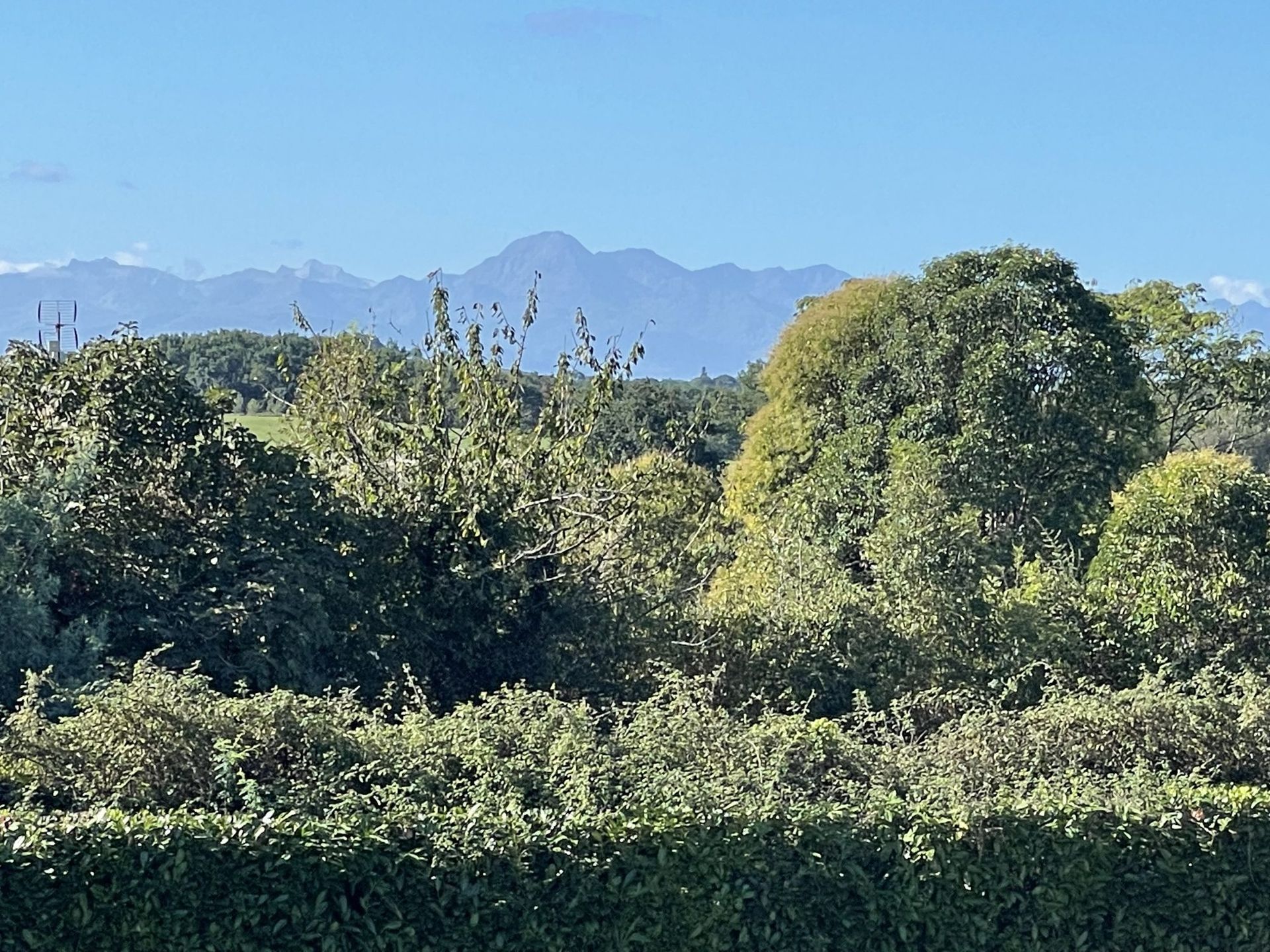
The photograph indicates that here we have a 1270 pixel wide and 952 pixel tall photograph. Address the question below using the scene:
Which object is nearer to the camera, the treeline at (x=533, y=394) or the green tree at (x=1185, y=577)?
the green tree at (x=1185, y=577)

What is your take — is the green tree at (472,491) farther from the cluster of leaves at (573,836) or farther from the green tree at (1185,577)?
the green tree at (1185,577)

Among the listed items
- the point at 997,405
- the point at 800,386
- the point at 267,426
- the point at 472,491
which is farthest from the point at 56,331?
the point at 800,386

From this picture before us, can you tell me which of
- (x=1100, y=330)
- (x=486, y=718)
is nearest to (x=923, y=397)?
(x=1100, y=330)

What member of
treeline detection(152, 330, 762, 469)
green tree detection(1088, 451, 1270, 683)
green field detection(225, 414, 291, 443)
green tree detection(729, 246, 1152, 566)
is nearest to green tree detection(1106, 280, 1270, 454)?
green tree detection(729, 246, 1152, 566)

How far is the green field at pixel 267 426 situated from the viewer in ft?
39.9

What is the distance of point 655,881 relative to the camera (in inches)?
235

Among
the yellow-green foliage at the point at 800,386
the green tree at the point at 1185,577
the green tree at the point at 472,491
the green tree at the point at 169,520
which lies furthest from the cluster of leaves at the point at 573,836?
the yellow-green foliage at the point at 800,386

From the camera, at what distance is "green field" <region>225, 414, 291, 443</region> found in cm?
1216

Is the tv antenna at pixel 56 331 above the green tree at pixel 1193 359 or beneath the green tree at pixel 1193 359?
Answer: beneath

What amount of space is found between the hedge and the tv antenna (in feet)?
20.9

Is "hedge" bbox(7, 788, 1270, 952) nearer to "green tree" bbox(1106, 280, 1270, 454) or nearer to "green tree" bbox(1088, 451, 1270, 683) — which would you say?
"green tree" bbox(1088, 451, 1270, 683)

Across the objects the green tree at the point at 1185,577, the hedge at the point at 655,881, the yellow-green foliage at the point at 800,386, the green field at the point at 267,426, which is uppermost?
the yellow-green foliage at the point at 800,386

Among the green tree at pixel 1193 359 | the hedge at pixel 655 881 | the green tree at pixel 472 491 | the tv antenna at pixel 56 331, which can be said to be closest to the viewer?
the hedge at pixel 655 881

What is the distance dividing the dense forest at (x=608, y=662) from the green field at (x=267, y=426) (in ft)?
0.91
